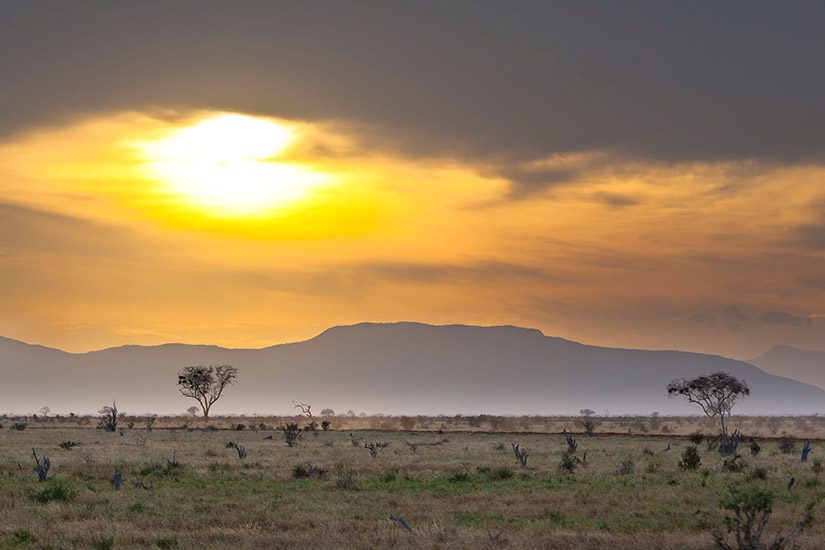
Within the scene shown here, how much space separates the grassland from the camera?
2409 cm

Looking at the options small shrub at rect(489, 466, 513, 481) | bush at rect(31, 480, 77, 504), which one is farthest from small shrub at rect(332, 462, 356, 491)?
bush at rect(31, 480, 77, 504)

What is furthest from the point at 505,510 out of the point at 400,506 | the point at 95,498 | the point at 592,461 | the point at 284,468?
the point at 592,461

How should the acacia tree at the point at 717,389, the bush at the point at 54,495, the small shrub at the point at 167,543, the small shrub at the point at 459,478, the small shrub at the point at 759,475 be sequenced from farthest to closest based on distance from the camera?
1. the acacia tree at the point at 717,389
2. the small shrub at the point at 459,478
3. the small shrub at the point at 759,475
4. the bush at the point at 54,495
5. the small shrub at the point at 167,543

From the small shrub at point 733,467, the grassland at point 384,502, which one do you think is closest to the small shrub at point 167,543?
the grassland at point 384,502

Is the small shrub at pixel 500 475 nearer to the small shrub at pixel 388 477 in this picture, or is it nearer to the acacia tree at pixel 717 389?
the small shrub at pixel 388 477

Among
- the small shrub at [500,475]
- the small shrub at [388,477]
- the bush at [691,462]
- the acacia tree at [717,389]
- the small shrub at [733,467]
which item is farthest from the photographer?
the acacia tree at [717,389]

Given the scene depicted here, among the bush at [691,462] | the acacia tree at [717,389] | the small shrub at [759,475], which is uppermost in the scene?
the acacia tree at [717,389]

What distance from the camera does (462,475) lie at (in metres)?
39.5

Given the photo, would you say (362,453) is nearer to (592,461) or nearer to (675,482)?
(592,461)

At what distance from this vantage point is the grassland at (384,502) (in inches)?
949

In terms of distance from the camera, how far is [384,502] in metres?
31.5

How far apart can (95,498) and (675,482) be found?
19.7m

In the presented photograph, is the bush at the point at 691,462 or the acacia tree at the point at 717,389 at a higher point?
the acacia tree at the point at 717,389

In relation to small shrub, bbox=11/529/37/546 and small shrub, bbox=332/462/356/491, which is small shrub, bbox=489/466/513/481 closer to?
small shrub, bbox=332/462/356/491
